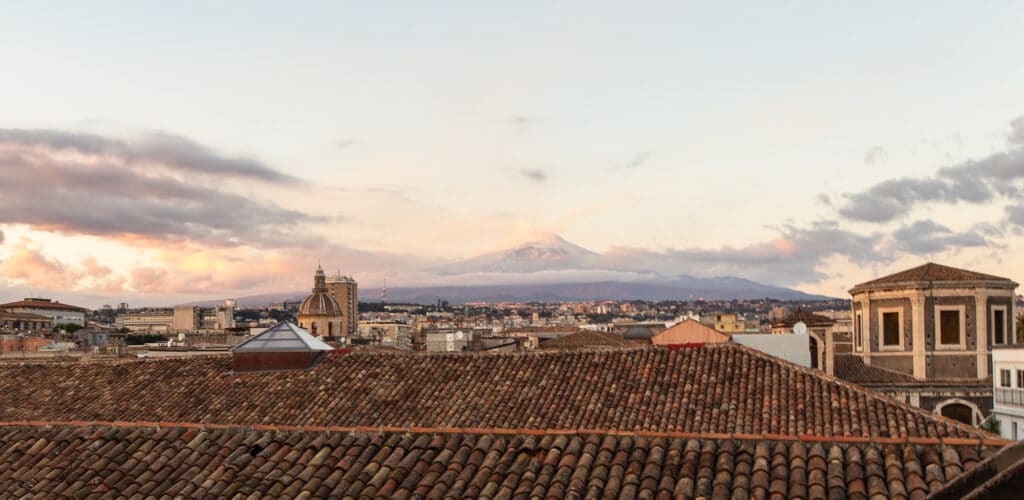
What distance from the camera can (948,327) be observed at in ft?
124

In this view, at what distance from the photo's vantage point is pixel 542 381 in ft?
46.1

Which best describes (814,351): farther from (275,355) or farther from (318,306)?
(318,306)

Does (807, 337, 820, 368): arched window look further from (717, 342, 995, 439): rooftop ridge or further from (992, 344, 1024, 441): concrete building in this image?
(717, 342, 995, 439): rooftop ridge

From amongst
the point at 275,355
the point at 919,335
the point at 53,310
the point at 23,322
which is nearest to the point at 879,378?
the point at 919,335

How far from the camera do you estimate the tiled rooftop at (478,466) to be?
Result: 29.6 ft

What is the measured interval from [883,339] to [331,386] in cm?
3233

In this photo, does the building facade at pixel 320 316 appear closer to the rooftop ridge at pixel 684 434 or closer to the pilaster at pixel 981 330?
the pilaster at pixel 981 330

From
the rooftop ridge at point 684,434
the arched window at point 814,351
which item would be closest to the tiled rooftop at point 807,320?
the arched window at point 814,351

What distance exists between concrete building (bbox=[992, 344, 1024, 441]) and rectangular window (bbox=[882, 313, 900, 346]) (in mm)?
7538

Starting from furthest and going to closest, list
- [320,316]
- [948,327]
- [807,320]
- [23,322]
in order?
1. [23,322]
2. [320,316]
3. [807,320]
4. [948,327]


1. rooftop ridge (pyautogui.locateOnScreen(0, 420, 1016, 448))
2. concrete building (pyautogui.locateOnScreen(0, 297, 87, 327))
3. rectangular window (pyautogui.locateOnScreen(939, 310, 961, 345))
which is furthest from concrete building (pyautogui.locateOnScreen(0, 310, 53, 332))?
rooftop ridge (pyautogui.locateOnScreen(0, 420, 1016, 448))

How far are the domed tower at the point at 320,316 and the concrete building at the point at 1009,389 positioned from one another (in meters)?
56.1

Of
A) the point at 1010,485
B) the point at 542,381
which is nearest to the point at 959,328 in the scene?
the point at 542,381

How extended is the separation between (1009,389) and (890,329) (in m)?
8.86
